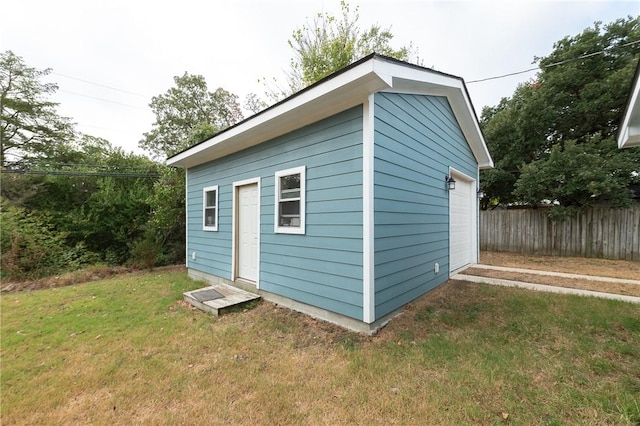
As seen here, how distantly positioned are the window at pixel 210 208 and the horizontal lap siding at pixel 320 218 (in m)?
1.50

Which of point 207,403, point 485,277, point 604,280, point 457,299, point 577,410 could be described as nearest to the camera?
point 577,410

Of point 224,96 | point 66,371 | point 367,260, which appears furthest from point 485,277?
point 224,96

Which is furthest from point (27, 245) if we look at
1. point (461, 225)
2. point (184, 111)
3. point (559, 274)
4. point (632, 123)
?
point (559, 274)

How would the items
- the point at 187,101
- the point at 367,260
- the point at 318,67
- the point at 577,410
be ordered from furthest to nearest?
1. the point at 187,101
2. the point at 318,67
3. the point at 367,260
4. the point at 577,410

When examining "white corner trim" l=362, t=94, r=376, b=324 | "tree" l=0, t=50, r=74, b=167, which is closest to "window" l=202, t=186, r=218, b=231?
"white corner trim" l=362, t=94, r=376, b=324

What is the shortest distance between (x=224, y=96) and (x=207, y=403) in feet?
61.8

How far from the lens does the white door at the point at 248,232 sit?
4.97 metres

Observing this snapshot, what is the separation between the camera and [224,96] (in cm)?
1731

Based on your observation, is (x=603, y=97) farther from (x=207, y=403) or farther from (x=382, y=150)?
(x=207, y=403)

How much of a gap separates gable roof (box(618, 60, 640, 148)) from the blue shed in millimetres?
2175

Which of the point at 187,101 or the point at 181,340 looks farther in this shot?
the point at 187,101

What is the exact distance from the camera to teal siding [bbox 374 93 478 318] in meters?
3.30

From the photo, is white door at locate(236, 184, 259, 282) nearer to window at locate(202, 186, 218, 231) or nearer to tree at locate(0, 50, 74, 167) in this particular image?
window at locate(202, 186, 218, 231)

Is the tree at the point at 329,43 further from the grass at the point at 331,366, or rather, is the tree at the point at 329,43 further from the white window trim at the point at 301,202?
the grass at the point at 331,366
